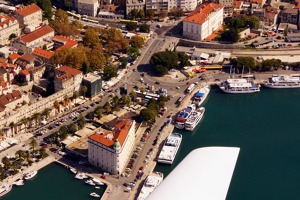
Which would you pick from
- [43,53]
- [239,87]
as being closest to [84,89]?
[43,53]

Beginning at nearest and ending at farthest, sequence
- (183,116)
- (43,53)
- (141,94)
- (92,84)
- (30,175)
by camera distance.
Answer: (30,175), (183,116), (92,84), (141,94), (43,53)

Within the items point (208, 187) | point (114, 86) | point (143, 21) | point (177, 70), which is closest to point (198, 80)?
point (177, 70)

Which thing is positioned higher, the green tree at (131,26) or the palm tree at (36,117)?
the green tree at (131,26)

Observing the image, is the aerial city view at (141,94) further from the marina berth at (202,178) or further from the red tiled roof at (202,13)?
the marina berth at (202,178)

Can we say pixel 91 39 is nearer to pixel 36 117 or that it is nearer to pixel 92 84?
A: pixel 92 84

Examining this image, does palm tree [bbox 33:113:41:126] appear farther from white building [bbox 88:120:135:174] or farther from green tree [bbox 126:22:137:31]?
green tree [bbox 126:22:137:31]

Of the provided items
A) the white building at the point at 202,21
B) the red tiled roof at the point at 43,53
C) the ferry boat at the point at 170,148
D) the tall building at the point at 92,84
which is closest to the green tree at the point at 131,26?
the white building at the point at 202,21
